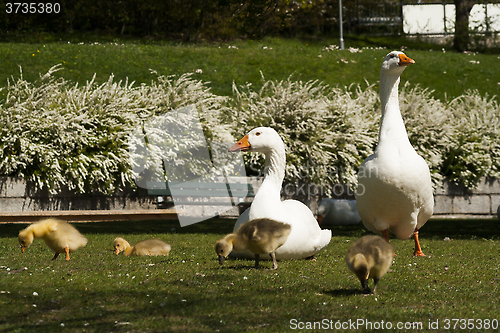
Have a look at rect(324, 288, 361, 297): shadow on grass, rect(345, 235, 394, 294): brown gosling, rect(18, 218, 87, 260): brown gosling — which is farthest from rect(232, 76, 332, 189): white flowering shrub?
rect(345, 235, 394, 294): brown gosling

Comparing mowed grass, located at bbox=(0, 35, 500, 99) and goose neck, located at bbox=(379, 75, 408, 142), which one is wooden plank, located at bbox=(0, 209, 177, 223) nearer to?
mowed grass, located at bbox=(0, 35, 500, 99)

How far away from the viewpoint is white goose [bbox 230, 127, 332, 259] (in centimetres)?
583

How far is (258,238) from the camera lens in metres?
4.98

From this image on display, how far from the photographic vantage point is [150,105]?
569 inches

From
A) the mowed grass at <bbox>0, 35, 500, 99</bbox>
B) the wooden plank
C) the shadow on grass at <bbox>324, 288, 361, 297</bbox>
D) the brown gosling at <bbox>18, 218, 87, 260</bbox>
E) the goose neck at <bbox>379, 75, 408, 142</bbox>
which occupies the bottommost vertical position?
the wooden plank

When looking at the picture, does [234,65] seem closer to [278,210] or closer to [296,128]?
[296,128]

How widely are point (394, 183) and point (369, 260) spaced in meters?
2.67

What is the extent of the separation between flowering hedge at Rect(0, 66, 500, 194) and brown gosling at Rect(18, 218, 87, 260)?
6.81 meters

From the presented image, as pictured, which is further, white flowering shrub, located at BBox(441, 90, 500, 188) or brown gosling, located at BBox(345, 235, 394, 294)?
white flowering shrub, located at BBox(441, 90, 500, 188)

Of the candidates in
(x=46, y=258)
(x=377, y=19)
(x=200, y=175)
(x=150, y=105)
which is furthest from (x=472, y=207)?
(x=377, y=19)

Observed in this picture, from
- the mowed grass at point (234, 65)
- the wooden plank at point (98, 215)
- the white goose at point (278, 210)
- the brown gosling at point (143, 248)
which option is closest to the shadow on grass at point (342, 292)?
the white goose at point (278, 210)

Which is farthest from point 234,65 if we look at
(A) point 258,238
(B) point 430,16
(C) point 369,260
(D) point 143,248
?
(B) point 430,16

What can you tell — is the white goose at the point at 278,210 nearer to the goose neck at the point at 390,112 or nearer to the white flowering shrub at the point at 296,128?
the goose neck at the point at 390,112

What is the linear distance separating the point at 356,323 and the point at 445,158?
534 inches
